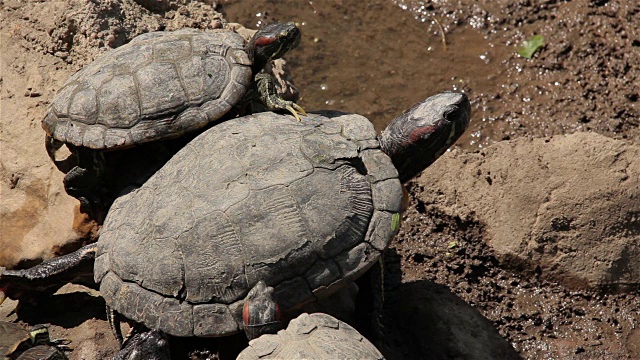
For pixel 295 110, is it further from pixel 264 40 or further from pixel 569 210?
pixel 569 210

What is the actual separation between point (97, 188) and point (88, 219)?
0.84 ft

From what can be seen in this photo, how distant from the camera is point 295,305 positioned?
4836 millimetres

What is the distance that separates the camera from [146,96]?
5.45 m

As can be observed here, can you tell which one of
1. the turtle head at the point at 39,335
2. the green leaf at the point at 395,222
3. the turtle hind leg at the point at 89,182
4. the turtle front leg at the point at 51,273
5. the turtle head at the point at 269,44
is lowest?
the turtle head at the point at 39,335

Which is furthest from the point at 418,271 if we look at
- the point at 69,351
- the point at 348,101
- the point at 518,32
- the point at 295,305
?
the point at 518,32

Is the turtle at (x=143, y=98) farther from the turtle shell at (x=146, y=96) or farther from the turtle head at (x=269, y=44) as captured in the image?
the turtle head at (x=269, y=44)

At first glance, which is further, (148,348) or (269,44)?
(269,44)

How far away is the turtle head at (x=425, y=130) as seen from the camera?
5.62 m

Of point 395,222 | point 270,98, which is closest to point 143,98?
point 270,98

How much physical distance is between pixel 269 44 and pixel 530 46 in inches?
135

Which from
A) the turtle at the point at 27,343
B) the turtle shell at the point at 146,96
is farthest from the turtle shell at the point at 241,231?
the turtle at the point at 27,343

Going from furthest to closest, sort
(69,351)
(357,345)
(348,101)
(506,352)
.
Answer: (348,101), (506,352), (69,351), (357,345)

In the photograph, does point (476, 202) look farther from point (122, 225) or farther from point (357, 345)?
point (122, 225)

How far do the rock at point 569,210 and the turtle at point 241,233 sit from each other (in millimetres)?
1267
